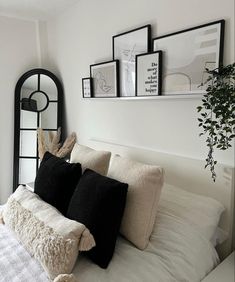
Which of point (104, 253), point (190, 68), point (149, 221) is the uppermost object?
point (190, 68)

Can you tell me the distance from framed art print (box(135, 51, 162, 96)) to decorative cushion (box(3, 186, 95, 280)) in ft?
3.19

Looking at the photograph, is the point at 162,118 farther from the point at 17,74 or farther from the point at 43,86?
the point at 17,74

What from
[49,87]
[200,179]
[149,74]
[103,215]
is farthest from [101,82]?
[103,215]

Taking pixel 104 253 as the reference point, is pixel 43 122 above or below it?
above

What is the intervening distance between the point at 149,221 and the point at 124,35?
1351 mm

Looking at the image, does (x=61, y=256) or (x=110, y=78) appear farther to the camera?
(x=110, y=78)

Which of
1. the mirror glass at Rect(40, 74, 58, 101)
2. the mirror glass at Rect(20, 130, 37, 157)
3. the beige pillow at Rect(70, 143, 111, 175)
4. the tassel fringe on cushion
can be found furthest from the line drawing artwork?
the mirror glass at Rect(20, 130, 37, 157)

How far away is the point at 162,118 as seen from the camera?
1.79m

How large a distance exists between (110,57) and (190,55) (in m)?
0.81

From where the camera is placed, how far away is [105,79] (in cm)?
219

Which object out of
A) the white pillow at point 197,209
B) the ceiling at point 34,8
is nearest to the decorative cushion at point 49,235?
the white pillow at point 197,209

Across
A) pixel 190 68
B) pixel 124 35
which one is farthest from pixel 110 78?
pixel 190 68

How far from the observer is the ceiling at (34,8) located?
2.41 metres

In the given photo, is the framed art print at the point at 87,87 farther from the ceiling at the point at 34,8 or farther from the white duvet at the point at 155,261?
Result: the white duvet at the point at 155,261
